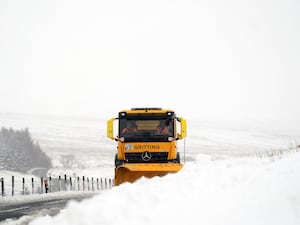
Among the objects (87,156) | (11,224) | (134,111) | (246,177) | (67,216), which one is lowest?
(87,156)

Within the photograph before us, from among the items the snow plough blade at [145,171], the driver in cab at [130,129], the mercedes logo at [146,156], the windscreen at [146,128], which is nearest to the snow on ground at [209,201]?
the snow plough blade at [145,171]

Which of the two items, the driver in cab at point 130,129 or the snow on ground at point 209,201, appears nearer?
the snow on ground at point 209,201

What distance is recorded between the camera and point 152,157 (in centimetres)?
1442

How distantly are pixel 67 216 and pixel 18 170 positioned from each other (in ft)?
276

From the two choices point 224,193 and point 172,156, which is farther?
point 172,156

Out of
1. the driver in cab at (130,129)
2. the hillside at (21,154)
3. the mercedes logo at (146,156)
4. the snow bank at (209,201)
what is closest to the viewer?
the snow bank at (209,201)

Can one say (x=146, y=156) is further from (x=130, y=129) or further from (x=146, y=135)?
(x=130, y=129)

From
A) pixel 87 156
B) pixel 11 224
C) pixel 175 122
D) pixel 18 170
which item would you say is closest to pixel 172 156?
pixel 175 122

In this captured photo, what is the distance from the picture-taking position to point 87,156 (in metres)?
182

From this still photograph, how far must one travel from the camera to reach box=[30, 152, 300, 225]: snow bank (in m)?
5.25

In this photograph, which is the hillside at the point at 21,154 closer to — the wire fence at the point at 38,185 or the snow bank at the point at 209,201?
the wire fence at the point at 38,185

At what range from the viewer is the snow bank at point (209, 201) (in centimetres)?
525

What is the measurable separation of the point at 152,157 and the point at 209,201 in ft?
28.4

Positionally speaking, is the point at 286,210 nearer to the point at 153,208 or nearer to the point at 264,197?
the point at 264,197
